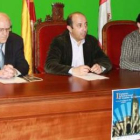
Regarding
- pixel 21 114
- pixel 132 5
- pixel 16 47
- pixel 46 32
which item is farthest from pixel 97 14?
pixel 21 114

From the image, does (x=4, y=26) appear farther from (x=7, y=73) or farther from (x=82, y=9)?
(x=82, y=9)

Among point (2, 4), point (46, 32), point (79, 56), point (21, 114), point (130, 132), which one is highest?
point (2, 4)

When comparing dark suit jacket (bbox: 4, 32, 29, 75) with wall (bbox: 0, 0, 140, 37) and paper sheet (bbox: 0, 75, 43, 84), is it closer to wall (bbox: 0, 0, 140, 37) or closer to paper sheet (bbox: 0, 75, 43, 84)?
paper sheet (bbox: 0, 75, 43, 84)

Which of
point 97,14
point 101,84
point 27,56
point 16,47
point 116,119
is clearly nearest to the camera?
point 116,119

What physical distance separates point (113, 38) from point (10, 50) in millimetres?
1161

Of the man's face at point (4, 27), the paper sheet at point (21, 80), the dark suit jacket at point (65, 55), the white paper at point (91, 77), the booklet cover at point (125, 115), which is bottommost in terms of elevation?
the booklet cover at point (125, 115)

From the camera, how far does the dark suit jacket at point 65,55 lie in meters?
2.59

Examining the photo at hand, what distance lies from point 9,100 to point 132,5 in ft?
9.14

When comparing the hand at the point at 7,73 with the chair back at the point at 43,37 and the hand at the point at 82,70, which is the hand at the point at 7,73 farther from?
the chair back at the point at 43,37

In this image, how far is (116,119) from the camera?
2.08 meters

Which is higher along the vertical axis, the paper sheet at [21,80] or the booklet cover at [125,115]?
the paper sheet at [21,80]

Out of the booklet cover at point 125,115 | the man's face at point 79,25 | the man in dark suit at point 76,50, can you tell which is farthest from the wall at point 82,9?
the booklet cover at point 125,115

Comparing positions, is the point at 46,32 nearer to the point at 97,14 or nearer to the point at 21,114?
the point at 97,14

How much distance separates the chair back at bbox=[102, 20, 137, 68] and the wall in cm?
61
